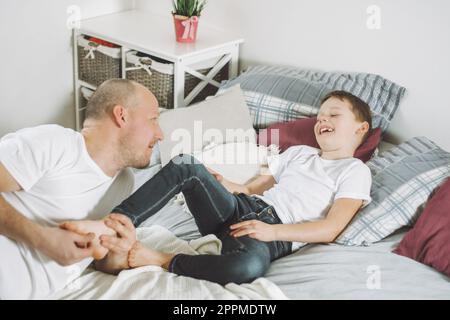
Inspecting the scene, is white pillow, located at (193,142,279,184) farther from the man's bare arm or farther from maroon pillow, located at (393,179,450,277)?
the man's bare arm

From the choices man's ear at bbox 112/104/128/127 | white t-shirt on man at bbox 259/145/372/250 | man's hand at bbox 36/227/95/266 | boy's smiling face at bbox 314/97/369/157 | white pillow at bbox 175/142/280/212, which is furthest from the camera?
white pillow at bbox 175/142/280/212

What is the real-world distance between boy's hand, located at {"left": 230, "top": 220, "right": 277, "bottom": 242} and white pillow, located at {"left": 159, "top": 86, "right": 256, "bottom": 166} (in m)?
0.54

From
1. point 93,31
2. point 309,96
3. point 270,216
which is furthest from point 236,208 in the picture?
point 93,31

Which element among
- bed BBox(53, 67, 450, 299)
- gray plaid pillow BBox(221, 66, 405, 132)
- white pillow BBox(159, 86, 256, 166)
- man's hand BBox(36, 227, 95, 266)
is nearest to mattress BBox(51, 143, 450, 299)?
bed BBox(53, 67, 450, 299)

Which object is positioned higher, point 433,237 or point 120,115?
point 120,115

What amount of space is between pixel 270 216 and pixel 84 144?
60cm

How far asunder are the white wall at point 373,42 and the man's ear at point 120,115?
1226 millimetres

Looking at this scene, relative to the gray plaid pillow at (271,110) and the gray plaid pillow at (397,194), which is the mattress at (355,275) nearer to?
the gray plaid pillow at (397,194)

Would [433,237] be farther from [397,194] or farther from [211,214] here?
[211,214]

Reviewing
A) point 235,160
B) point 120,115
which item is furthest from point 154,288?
point 235,160

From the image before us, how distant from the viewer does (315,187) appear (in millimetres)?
1825

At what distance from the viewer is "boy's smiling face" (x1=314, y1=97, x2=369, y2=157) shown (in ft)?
6.24

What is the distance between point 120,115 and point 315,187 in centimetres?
66

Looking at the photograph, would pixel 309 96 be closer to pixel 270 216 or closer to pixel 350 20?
pixel 350 20
